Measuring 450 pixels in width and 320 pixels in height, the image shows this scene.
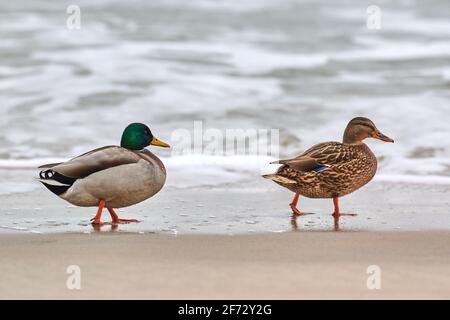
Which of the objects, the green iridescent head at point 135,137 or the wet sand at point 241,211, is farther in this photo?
the green iridescent head at point 135,137

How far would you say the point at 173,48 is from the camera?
1762cm

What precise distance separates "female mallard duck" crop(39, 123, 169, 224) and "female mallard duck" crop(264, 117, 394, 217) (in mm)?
935

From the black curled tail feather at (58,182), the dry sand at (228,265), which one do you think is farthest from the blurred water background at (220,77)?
the dry sand at (228,265)

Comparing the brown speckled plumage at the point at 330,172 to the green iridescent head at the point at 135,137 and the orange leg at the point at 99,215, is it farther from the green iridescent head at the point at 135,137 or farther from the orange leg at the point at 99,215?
the orange leg at the point at 99,215

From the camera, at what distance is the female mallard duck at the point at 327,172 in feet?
23.3

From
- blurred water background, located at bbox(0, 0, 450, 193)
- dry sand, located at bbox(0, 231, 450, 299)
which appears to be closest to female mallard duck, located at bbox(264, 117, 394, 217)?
dry sand, located at bbox(0, 231, 450, 299)

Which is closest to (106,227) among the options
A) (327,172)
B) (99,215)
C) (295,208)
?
(99,215)

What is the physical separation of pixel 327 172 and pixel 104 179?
5.38 feet

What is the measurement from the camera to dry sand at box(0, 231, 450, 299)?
4969 mm

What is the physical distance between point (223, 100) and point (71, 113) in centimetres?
218

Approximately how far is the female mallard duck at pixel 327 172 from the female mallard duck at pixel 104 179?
935mm

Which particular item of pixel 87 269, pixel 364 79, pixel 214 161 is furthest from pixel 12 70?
pixel 87 269

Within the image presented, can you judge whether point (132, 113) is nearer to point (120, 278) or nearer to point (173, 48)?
point (173, 48)

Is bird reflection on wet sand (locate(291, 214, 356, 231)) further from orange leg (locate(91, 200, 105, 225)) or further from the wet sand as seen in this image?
orange leg (locate(91, 200, 105, 225))
